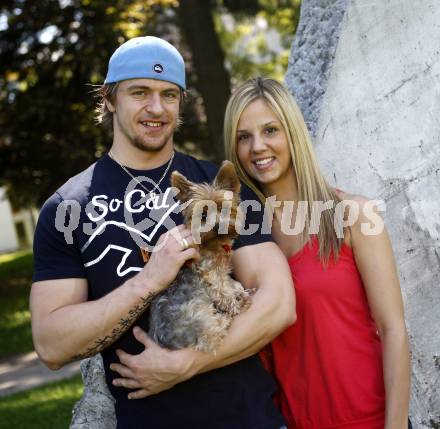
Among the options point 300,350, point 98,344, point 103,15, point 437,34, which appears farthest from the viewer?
point 103,15

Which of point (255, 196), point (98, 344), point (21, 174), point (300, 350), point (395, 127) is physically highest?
point (21, 174)

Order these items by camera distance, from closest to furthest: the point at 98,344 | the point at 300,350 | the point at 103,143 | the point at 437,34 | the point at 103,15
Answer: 1. the point at 98,344
2. the point at 300,350
3. the point at 437,34
4. the point at 103,15
5. the point at 103,143

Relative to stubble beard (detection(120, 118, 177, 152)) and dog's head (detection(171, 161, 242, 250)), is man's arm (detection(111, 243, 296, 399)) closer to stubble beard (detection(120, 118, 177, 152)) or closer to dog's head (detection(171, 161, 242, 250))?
dog's head (detection(171, 161, 242, 250))

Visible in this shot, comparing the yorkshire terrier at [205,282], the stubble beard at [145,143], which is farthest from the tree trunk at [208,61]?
the yorkshire terrier at [205,282]

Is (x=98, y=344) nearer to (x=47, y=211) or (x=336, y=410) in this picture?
(x=47, y=211)

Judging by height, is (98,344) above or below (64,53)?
below

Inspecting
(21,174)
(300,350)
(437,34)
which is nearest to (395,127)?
(437,34)

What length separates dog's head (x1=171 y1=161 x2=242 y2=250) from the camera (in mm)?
3498

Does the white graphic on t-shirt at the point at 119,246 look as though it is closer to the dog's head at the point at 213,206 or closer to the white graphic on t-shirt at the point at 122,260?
the white graphic on t-shirt at the point at 122,260

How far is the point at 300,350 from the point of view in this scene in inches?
140

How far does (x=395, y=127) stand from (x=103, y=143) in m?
14.4

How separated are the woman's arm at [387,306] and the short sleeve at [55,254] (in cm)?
155

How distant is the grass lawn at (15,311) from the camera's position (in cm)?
1353

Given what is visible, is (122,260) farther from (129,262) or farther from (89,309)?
(89,309)
